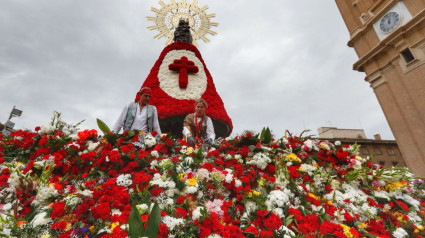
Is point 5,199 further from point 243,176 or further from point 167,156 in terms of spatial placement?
point 243,176

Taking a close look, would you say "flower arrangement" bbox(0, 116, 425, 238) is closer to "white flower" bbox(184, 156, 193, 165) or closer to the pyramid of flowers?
"white flower" bbox(184, 156, 193, 165)

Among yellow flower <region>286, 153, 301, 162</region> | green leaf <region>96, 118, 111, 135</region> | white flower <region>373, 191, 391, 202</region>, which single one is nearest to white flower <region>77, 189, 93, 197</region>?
green leaf <region>96, 118, 111, 135</region>

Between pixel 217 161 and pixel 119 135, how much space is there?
1.30m

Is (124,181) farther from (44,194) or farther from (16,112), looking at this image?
(16,112)

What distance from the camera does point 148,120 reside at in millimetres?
3629

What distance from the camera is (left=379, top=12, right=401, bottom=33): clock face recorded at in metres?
12.1

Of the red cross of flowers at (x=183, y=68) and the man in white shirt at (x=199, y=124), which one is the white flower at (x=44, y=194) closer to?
the man in white shirt at (x=199, y=124)

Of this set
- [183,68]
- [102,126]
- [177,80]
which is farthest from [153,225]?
[183,68]

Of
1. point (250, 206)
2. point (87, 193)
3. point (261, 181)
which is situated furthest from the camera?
point (261, 181)

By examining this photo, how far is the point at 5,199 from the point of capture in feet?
6.71

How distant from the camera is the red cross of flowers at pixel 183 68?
4.93 meters

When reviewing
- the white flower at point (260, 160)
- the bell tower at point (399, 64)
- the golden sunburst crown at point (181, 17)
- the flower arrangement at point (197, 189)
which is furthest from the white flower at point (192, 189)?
the bell tower at point (399, 64)

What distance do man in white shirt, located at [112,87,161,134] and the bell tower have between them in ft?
44.1

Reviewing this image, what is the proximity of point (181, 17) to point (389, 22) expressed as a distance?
505 inches
